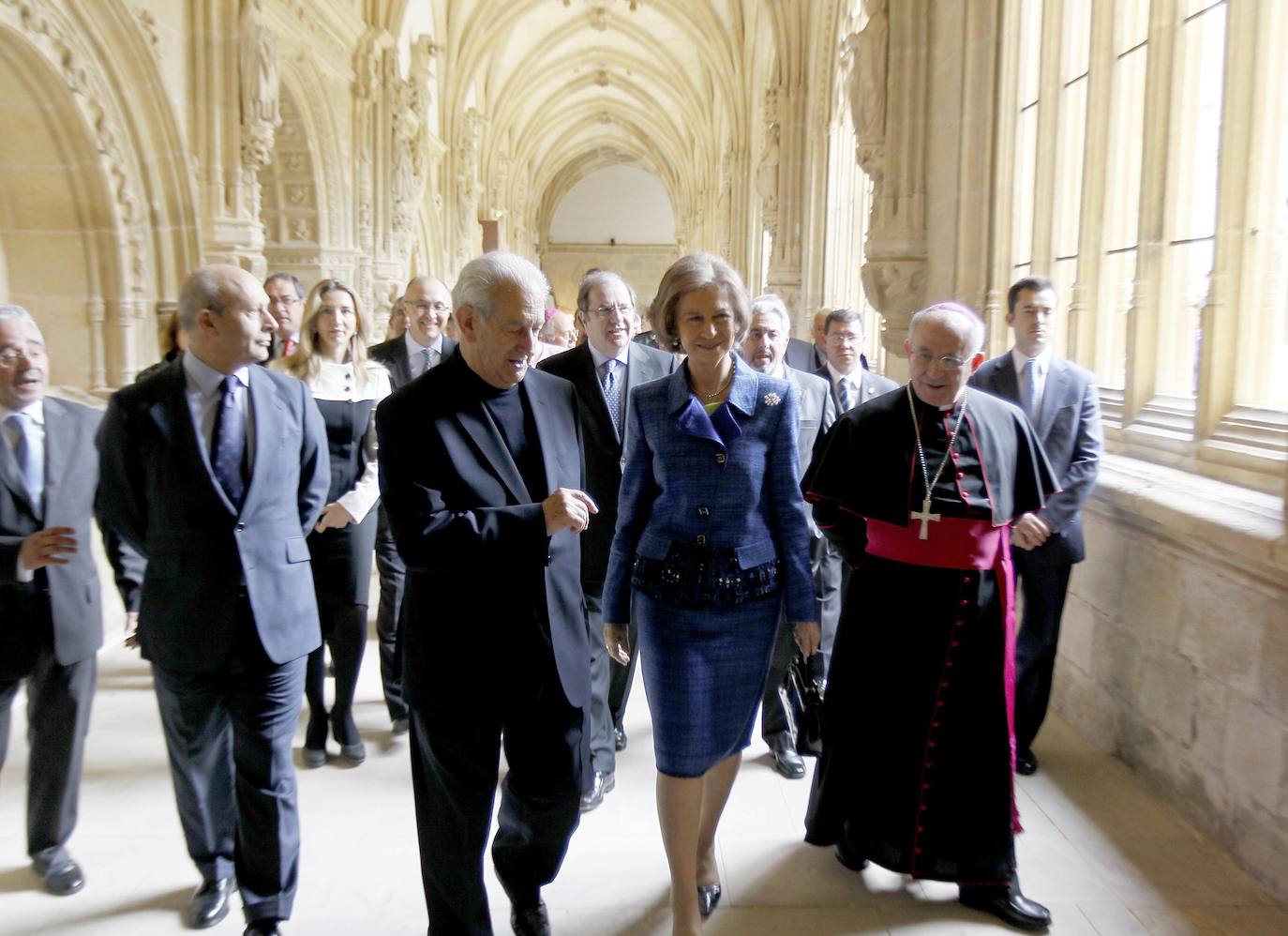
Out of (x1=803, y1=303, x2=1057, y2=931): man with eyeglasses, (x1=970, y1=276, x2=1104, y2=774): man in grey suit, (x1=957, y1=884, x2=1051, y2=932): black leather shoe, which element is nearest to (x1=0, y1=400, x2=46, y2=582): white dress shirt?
(x1=803, y1=303, x2=1057, y2=931): man with eyeglasses

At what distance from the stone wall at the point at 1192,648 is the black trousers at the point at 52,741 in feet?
10.9

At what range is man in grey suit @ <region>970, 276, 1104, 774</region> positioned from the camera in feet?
12.0

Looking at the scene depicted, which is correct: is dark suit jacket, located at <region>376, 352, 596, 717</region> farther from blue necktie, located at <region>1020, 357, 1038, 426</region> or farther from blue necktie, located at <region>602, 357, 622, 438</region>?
blue necktie, located at <region>1020, 357, 1038, 426</region>

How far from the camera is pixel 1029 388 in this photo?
12.6 ft

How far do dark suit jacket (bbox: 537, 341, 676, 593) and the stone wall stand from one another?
5.99ft

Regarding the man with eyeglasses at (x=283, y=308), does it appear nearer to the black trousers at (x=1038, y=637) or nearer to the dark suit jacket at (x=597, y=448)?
the dark suit jacket at (x=597, y=448)

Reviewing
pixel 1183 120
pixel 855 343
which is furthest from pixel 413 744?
pixel 1183 120

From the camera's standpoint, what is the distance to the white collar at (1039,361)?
3803 mm

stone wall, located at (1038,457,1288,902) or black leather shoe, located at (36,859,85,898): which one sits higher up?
stone wall, located at (1038,457,1288,902)

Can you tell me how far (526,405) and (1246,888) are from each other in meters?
2.48

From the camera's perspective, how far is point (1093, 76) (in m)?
4.63

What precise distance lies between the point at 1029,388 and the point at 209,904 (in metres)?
3.16

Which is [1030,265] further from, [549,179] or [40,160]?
[549,179]

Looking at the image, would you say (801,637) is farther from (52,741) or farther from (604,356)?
(52,741)
